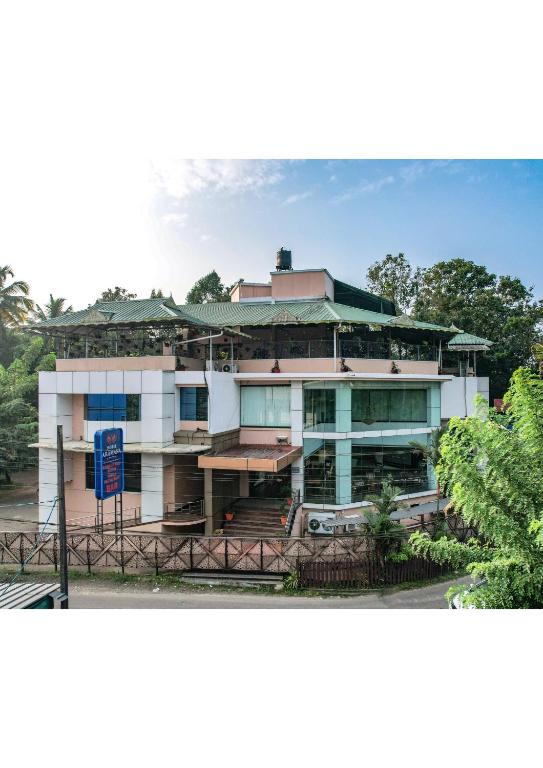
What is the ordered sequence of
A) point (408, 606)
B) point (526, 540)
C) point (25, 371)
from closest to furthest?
point (526, 540) < point (408, 606) < point (25, 371)

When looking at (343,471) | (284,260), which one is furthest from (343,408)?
(284,260)

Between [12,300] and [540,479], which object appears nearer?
[540,479]

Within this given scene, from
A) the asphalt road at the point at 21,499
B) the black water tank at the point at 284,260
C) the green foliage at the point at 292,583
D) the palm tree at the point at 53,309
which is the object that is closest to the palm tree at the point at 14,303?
the palm tree at the point at 53,309

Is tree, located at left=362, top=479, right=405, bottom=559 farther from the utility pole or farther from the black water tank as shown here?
the black water tank

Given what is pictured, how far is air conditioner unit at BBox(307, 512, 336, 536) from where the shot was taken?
8516 mm

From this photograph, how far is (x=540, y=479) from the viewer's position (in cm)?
349

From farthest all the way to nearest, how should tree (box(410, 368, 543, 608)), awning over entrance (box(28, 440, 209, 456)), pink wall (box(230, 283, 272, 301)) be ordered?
pink wall (box(230, 283, 272, 301)), awning over entrance (box(28, 440, 209, 456)), tree (box(410, 368, 543, 608))

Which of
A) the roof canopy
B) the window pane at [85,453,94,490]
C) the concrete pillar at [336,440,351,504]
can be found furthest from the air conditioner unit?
the roof canopy

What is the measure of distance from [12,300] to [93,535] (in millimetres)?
5885

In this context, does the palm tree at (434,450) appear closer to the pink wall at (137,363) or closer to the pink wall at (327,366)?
the pink wall at (327,366)

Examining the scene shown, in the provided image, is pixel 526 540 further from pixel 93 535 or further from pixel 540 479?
pixel 93 535

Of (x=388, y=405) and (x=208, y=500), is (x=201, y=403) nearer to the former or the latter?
(x=208, y=500)

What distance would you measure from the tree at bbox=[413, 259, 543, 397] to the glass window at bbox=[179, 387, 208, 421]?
5990 millimetres

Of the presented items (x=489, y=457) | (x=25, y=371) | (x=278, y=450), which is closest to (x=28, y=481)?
(x=25, y=371)
